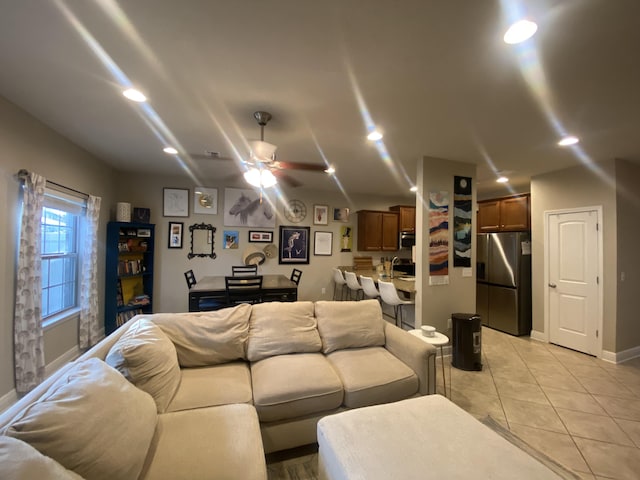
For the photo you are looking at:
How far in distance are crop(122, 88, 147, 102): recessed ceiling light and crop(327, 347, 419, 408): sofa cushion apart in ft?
8.63

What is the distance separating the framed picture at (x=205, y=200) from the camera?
16.6ft

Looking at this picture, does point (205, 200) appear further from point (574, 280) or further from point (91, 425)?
point (574, 280)

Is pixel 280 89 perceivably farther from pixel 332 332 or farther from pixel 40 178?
pixel 40 178

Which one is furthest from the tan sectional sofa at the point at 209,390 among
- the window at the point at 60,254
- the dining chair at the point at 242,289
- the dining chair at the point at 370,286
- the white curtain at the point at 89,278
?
the white curtain at the point at 89,278

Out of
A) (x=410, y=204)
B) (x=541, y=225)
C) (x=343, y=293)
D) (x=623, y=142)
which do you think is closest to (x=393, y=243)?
(x=410, y=204)

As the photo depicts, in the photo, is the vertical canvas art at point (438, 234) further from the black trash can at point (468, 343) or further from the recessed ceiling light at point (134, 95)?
the recessed ceiling light at point (134, 95)

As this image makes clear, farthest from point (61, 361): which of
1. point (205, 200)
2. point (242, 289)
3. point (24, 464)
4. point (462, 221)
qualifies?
point (462, 221)

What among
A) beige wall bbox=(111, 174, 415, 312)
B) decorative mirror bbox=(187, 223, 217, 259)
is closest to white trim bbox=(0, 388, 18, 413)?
beige wall bbox=(111, 174, 415, 312)

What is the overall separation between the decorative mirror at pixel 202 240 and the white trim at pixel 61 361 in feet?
Answer: 6.69

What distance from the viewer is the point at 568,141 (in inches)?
116

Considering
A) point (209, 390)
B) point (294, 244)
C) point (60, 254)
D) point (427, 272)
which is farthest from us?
point (294, 244)

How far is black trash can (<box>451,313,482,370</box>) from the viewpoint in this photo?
3.19 m

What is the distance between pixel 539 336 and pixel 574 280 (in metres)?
0.99

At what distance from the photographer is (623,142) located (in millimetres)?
2926
